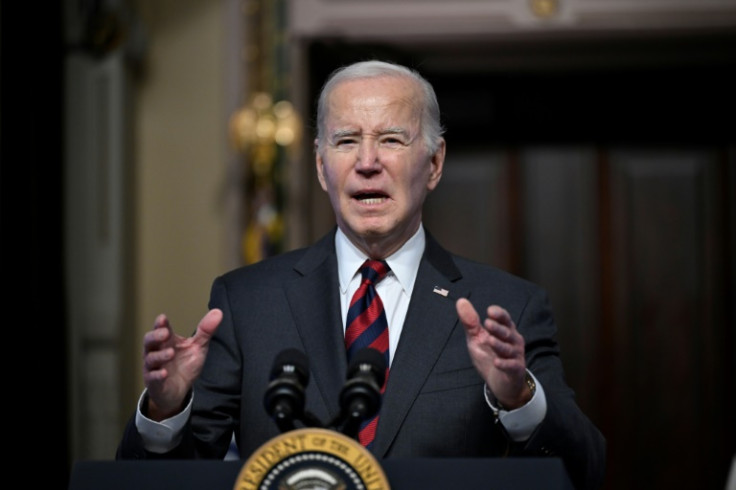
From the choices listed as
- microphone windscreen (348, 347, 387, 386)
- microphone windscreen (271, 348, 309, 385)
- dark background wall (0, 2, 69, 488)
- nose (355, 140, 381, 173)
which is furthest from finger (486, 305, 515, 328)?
dark background wall (0, 2, 69, 488)

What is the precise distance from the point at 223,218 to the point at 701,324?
2.18 meters

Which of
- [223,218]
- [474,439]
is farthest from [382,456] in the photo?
[223,218]

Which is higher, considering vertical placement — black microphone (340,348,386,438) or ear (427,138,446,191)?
ear (427,138,446,191)

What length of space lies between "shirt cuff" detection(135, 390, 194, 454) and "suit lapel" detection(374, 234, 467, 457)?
13.5 inches

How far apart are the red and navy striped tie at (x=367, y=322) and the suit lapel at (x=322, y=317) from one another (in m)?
0.02

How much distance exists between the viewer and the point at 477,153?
19.1ft

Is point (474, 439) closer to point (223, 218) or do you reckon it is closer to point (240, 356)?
point (240, 356)

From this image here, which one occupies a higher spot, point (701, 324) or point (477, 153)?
point (477, 153)

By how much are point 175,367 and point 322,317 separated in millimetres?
387

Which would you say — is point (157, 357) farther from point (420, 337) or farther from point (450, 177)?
point (450, 177)

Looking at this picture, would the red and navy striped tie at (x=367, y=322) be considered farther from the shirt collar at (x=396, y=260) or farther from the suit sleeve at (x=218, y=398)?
the suit sleeve at (x=218, y=398)

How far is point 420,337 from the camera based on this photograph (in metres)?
2.27

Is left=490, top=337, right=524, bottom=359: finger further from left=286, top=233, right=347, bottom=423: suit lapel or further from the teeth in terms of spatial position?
the teeth

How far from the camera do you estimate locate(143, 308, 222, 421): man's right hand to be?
1970mm
